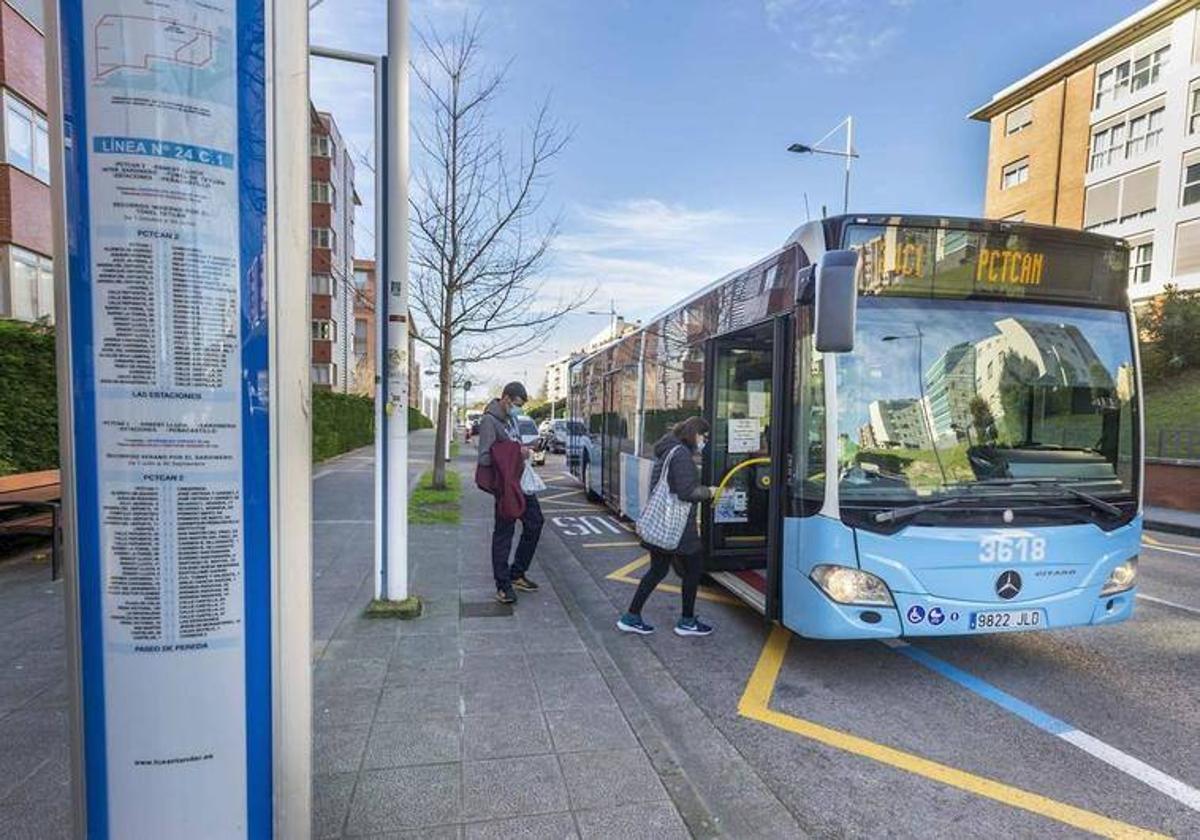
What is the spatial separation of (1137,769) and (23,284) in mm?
18564

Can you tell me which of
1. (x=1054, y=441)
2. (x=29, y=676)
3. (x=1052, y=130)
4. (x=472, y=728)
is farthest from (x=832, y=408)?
(x=1052, y=130)

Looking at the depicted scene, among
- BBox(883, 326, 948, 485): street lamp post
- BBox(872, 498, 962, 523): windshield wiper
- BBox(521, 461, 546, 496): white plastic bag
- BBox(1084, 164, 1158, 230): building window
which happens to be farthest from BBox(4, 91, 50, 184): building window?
BBox(1084, 164, 1158, 230): building window

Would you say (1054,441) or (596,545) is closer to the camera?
(1054,441)

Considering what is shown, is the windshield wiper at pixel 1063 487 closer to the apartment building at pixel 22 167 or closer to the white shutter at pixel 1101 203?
the apartment building at pixel 22 167

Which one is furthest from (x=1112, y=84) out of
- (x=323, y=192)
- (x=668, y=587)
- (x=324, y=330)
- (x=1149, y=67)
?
(x=324, y=330)

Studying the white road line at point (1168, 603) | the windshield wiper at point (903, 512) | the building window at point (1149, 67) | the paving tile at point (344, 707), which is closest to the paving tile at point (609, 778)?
the paving tile at point (344, 707)

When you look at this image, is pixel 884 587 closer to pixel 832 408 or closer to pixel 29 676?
pixel 832 408

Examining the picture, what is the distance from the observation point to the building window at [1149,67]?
83.2ft

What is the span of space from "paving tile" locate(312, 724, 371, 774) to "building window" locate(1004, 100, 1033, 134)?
3849 cm

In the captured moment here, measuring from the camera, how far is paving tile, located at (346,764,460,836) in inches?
110

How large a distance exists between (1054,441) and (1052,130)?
33.3 metres

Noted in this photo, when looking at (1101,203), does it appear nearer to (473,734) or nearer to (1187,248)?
(1187,248)

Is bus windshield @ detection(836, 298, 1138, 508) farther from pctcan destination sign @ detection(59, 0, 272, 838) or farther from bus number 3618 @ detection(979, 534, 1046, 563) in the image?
pctcan destination sign @ detection(59, 0, 272, 838)

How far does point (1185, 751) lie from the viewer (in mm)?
3678
